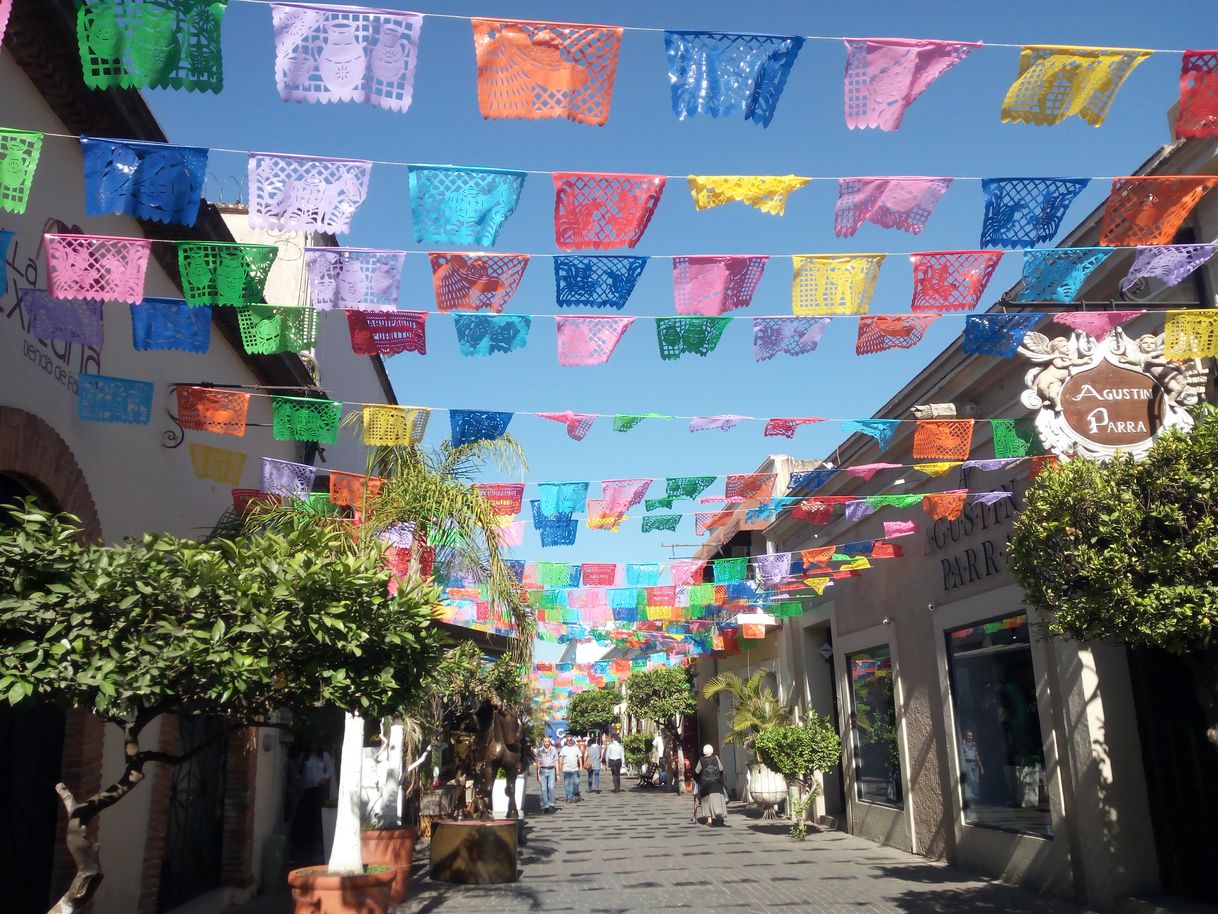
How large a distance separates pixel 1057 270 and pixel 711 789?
536 inches

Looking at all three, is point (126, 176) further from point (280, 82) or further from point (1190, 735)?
point (1190, 735)

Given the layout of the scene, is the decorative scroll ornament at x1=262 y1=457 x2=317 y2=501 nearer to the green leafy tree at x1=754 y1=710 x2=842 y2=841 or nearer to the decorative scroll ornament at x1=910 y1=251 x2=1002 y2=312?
the decorative scroll ornament at x1=910 y1=251 x2=1002 y2=312

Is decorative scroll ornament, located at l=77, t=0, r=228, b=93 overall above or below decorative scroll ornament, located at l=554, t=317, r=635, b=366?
above

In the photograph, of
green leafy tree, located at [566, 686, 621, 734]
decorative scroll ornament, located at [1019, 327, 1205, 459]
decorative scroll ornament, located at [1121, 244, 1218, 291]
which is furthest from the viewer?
green leafy tree, located at [566, 686, 621, 734]

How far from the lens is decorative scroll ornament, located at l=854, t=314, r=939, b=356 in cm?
789

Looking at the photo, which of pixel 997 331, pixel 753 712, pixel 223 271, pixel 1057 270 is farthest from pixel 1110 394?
pixel 753 712

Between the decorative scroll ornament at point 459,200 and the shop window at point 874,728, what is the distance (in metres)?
10.4

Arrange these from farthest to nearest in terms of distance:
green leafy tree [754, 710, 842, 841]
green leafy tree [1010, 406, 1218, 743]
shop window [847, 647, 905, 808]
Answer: green leafy tree [754, 710, 842, 841] → shop window [847, 647, 905, 808] → green leafy tree [1010, 406, 1218, 743]

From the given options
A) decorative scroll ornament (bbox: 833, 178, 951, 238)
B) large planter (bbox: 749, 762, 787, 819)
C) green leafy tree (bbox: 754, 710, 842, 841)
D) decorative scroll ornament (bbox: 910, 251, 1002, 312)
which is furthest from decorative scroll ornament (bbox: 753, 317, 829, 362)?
large planter (bbox: 749, 762, 787, 819)

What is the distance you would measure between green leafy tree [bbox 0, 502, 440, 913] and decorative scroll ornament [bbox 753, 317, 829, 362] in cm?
368

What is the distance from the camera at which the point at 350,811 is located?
8.48 meters

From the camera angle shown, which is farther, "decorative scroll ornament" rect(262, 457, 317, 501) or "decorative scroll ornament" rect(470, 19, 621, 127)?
"decorative scroll ornament" rect(262, 457, 317, 501)

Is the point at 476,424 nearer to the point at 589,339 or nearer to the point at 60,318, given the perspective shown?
the point at 589,339

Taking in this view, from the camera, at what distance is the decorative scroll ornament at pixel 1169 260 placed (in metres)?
7.39
